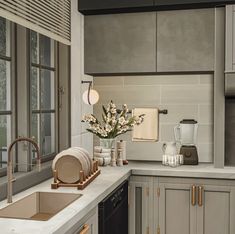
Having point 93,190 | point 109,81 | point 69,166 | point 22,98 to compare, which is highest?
point 109,81

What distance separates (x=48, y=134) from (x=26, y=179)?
800mm

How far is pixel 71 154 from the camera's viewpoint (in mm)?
2506

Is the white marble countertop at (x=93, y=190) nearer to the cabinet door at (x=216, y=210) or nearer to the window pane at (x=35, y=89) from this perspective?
the cabinet door at (x=216, y=210)

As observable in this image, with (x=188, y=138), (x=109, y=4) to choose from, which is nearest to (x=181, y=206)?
(x=188, y=138)

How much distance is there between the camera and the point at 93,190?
93.2 inches

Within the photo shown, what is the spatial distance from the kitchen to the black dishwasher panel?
10cm

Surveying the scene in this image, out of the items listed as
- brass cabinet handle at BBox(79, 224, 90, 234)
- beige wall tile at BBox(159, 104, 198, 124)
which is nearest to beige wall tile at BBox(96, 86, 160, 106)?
beige wall tile at BBox(159, 104, 198, 124)

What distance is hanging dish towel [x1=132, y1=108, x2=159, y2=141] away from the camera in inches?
140

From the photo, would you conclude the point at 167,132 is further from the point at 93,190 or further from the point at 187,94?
the point at 93,190

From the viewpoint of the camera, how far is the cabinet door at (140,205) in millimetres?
3227

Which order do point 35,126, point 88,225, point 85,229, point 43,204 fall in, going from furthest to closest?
point 35,126 < point 43,204 < point 88,225 < point 85,229

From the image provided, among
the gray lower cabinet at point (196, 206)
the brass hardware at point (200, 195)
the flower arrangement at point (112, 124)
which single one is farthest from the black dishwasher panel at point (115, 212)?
the brass hardware at point (200, 195)

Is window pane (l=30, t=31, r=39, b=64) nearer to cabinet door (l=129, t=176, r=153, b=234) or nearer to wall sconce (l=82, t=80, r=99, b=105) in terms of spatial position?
wall sconce (l=82, t=80, r=99, b=105)

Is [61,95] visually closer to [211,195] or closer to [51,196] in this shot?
[51,196]
